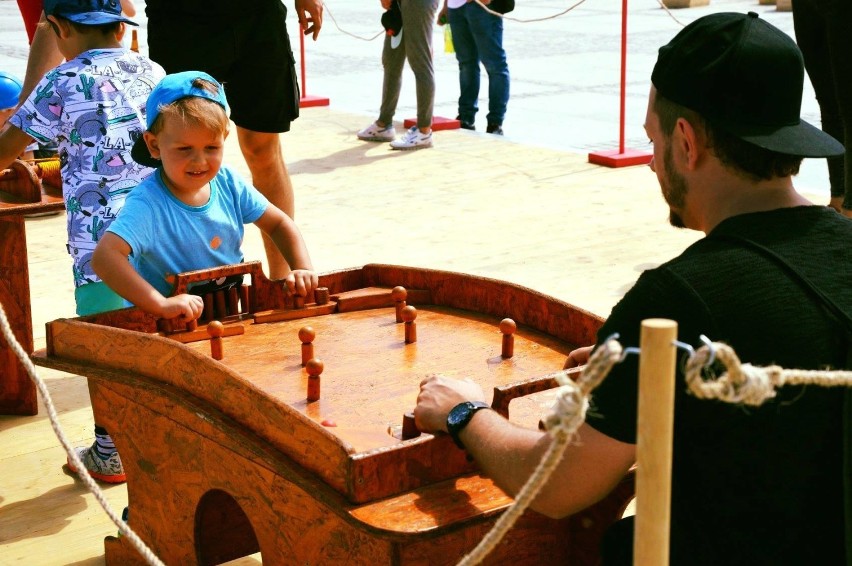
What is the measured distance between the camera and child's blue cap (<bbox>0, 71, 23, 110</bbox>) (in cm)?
446

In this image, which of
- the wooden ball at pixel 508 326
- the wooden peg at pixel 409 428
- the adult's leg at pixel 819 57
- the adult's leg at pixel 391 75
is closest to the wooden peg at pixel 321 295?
the wooden ball at pixel 508 326

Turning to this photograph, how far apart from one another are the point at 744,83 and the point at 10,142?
94.7 inches

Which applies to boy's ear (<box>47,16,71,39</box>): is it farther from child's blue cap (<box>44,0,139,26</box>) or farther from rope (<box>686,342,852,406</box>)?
rope (<box>686,342,852,406</box>)

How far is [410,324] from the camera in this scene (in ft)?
9.58

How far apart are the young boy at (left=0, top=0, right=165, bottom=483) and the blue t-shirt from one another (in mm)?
442

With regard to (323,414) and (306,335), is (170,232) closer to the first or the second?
(306,335)

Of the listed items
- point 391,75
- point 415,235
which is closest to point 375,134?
point 391,75

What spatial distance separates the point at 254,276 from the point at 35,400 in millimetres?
1300

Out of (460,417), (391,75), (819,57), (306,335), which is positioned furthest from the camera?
(391,75)

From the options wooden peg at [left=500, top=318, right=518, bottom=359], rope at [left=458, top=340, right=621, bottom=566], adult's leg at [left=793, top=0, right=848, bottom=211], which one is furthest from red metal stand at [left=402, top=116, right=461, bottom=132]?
rope at [left=458, top=340, right=621, bottom=566]

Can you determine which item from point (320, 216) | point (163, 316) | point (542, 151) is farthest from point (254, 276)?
point (542, 151)

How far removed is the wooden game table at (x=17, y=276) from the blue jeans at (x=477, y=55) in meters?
5.17

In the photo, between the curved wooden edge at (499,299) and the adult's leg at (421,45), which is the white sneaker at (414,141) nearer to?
the adult's leg at (421,45)

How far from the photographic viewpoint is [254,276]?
3.15 metres
